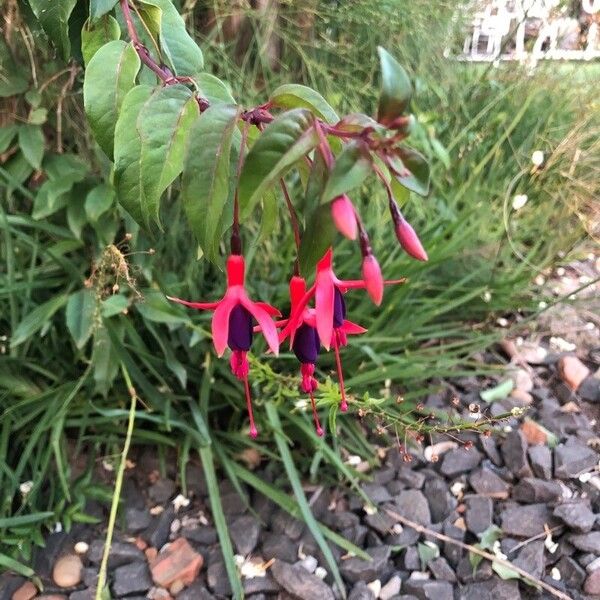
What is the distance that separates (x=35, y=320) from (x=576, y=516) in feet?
2.76

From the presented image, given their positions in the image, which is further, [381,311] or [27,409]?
[381,311]

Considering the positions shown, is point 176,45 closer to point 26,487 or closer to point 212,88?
point 212,88

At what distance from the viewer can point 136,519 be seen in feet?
3.56

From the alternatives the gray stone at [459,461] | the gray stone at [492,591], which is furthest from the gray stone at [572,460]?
the gray stone at [492,591]

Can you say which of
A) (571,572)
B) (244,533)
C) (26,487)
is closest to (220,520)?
(244,533)

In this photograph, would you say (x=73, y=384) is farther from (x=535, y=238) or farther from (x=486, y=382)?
(x=535, y=238)

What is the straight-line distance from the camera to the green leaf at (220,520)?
97cm

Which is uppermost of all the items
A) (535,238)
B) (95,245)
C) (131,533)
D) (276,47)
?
(276,47)

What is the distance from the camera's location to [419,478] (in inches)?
45.8

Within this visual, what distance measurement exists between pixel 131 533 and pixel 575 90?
1.50m

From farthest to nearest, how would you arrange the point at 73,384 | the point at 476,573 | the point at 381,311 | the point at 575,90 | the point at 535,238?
the point at 575,90 < the point at 535,238 < the point at 381,311 < the point at 73,384 < the point at 476,573

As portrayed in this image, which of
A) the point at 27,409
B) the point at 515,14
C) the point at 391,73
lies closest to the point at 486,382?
the point at 27,409

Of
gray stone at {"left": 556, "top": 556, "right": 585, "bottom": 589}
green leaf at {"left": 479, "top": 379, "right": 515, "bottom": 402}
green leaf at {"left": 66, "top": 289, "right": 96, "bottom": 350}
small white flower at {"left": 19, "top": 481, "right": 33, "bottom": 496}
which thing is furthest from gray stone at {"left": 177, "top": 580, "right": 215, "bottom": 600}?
green leaf at {"left": 479, "top": 379, "right": 515, "bottom": 402}

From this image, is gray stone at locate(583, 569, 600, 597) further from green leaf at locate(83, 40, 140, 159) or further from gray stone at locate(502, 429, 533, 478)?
green leaf at locate(83, 40, 140, 159)
